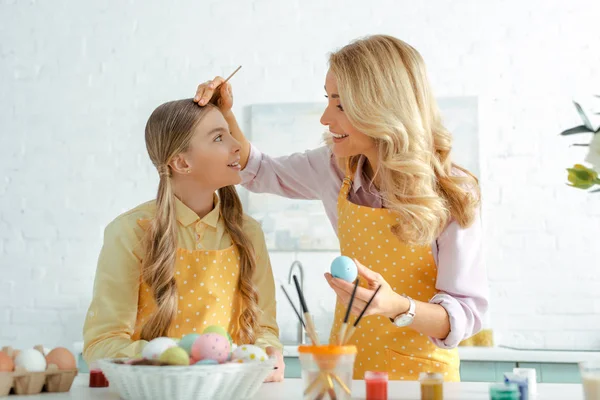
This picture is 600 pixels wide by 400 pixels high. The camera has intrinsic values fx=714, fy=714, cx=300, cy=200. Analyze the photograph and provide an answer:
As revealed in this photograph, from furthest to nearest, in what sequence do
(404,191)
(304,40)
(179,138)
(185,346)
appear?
(304,40)
(179,138)
(404,191)
(185,346)

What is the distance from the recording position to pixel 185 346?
4.59 ft

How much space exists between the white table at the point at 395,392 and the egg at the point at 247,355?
0.09 meters

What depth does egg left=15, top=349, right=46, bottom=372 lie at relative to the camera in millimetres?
1481

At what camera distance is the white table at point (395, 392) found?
4.71 feet

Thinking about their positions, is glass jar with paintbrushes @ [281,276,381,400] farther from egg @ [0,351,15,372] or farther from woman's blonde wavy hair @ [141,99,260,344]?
woman's blonde wavy hair @ [141,99,260,344]

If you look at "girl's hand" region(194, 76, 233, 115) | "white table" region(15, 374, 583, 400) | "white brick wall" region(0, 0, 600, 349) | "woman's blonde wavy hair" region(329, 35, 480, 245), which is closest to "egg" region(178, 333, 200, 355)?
"white table" region(15, 374, 583, 400)

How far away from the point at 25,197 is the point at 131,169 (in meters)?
0.65

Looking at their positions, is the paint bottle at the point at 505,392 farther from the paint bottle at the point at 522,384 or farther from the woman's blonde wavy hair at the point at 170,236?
the woman's blonde wavy hair at the point at 170,236

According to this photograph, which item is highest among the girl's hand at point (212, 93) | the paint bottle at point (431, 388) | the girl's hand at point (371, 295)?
the girl's hand at point (212, 93)

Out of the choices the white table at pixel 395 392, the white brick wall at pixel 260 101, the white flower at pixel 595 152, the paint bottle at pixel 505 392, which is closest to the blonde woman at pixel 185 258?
the white table at pixel 395 392

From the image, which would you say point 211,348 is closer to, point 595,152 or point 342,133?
point 595,152

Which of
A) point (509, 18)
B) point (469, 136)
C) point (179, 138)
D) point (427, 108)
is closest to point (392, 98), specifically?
point (427, 108)

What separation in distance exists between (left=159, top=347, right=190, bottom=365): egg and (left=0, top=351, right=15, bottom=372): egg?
36cm

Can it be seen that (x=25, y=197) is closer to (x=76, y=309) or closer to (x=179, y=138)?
(x=76, y=309)
